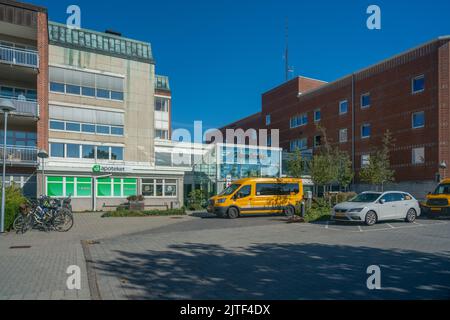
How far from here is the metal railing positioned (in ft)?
77.6

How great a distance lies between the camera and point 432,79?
1133 inches

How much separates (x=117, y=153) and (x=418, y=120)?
25404 millimetres

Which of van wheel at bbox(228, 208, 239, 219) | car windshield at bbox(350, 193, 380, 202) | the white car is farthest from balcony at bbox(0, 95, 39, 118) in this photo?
car windshield at bbox(350, 193, 380, 202)

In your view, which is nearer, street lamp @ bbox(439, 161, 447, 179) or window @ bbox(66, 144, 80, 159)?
street lamp @ bbox(439, 161, 447, 179)

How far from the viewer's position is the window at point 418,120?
2989cm

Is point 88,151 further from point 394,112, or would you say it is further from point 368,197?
point 394,112

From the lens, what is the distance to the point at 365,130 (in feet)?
118

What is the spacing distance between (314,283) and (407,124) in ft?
96.0

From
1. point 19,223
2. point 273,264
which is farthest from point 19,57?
point 273,264

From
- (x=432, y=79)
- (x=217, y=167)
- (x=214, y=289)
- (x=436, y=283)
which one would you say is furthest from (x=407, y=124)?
(x=214, y=289)

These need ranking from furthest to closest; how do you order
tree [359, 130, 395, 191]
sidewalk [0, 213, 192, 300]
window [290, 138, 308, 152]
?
window [290, 138, 308, 152] < tree [359, 130, 395, 191] < sidewalk [0, 213, 192, 300]

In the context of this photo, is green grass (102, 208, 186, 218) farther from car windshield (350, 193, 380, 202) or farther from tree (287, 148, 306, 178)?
car windshield (350, 193, 380, 202)

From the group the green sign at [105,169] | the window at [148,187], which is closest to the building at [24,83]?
the green sign at [105,169]
